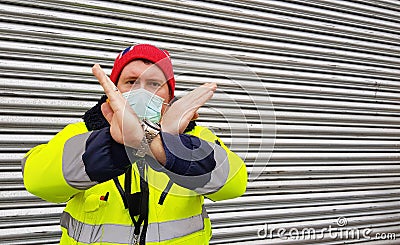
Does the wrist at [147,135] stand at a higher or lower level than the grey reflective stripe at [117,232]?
higher

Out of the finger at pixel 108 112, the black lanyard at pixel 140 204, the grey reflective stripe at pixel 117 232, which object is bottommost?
the grey reflective stripe at pixel 117 232

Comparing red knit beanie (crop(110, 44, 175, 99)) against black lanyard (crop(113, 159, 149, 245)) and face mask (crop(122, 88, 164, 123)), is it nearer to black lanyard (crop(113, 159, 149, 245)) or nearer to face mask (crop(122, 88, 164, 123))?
face mask (crop(122, 88, 164, 123))

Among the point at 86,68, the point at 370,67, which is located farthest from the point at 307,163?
the point at 86,68

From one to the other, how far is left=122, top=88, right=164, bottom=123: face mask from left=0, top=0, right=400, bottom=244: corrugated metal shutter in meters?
0.47

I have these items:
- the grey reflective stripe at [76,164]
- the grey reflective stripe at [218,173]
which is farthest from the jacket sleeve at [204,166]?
the grey reflective stripe at [76,164]

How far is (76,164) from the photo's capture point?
53.2 inches

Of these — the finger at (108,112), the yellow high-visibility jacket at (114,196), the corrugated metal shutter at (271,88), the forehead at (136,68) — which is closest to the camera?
the finger at (108,112)

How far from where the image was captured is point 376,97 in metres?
4.02

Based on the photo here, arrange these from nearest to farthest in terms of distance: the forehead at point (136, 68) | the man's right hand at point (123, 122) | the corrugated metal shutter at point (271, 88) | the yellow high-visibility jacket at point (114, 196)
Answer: the man's right hand at point (123, 122) → the yellow high-visibility jacket at point (114, 196) → the forehead at point (136, 68) → the corrugated metal shutter at point (271, 88)

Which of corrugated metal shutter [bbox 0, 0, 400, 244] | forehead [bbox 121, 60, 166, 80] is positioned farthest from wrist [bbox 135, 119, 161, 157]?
corrugated metal shutter [bbox 0, 0, 400, 244]

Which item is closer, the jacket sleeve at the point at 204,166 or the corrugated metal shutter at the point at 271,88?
the jacket sleeve at the point at 204,166

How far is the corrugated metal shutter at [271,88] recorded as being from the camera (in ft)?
8.86

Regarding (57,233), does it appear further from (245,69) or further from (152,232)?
(245,69)

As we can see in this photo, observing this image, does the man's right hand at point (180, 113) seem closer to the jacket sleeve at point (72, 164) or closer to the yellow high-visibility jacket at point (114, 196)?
the jacket sleeve at point (72, 164)
